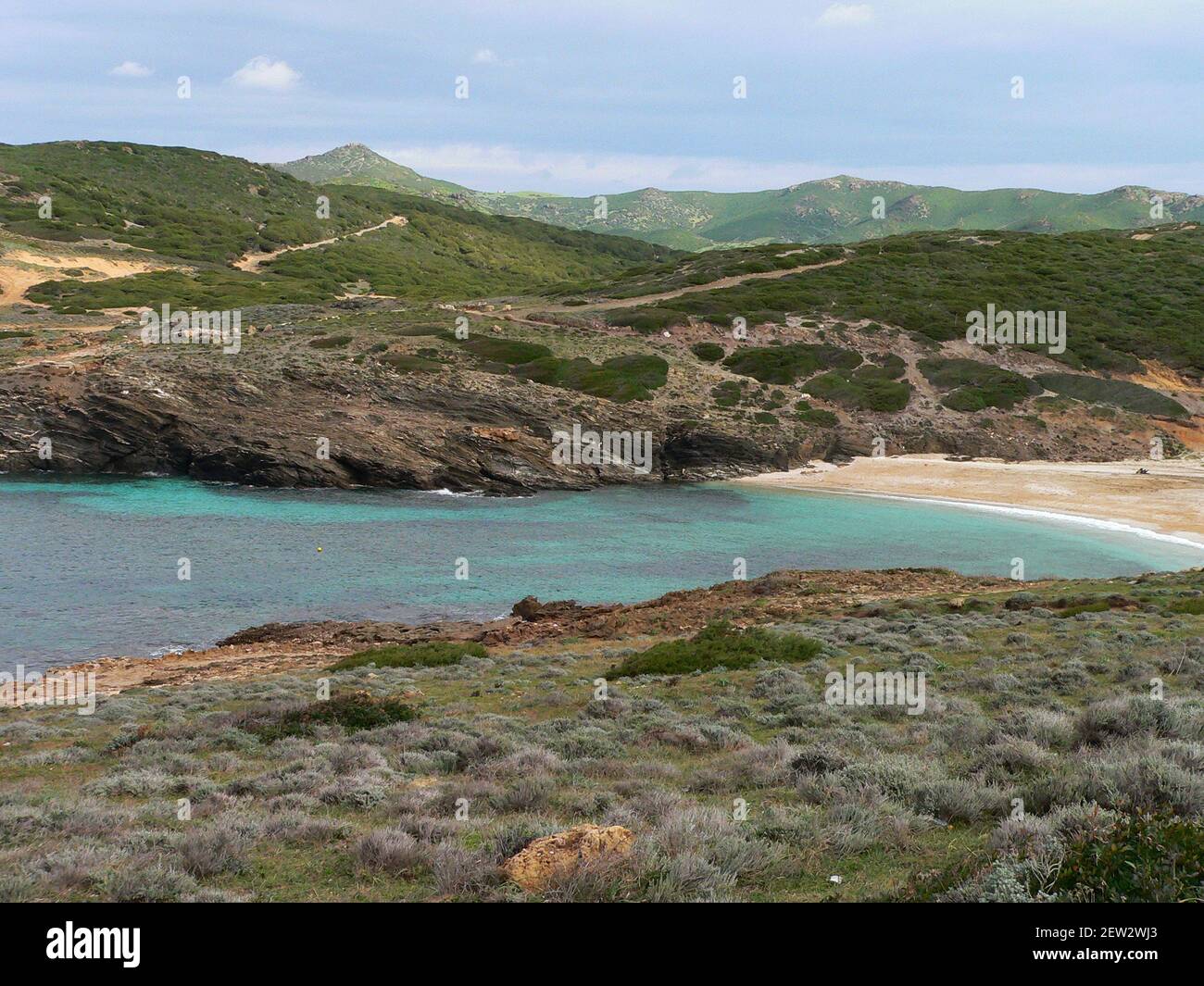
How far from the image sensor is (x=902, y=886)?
22.6ft

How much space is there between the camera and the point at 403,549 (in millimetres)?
39969

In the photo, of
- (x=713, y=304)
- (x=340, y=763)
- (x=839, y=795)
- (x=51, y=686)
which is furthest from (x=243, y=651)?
(x=713, y=304)

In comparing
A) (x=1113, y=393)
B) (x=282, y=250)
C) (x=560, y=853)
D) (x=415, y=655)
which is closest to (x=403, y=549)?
(x=415, y=655)

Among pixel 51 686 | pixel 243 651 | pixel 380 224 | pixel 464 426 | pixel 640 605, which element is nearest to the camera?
pixel 51 686

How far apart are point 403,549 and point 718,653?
75.6 feet

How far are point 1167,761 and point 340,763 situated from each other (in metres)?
9.33

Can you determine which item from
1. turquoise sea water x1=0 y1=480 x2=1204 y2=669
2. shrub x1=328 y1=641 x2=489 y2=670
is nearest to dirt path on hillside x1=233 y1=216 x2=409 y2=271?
turquoise sea water x1=0 y1=480 x2=1204 y2=669

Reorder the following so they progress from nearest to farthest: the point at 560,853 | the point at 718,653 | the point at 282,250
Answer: the point at 560,853 < the point at 718,653 < the point at 282,250

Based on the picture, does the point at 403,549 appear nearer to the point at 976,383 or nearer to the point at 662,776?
the point at 662,776

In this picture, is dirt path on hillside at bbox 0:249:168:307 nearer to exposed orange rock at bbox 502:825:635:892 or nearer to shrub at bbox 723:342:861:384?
shrub at bbox 723:342:861:384

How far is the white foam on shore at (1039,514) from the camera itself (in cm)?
4262

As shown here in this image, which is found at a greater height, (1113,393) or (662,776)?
(1113,393)

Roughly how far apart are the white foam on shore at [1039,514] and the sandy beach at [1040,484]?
26 cm
